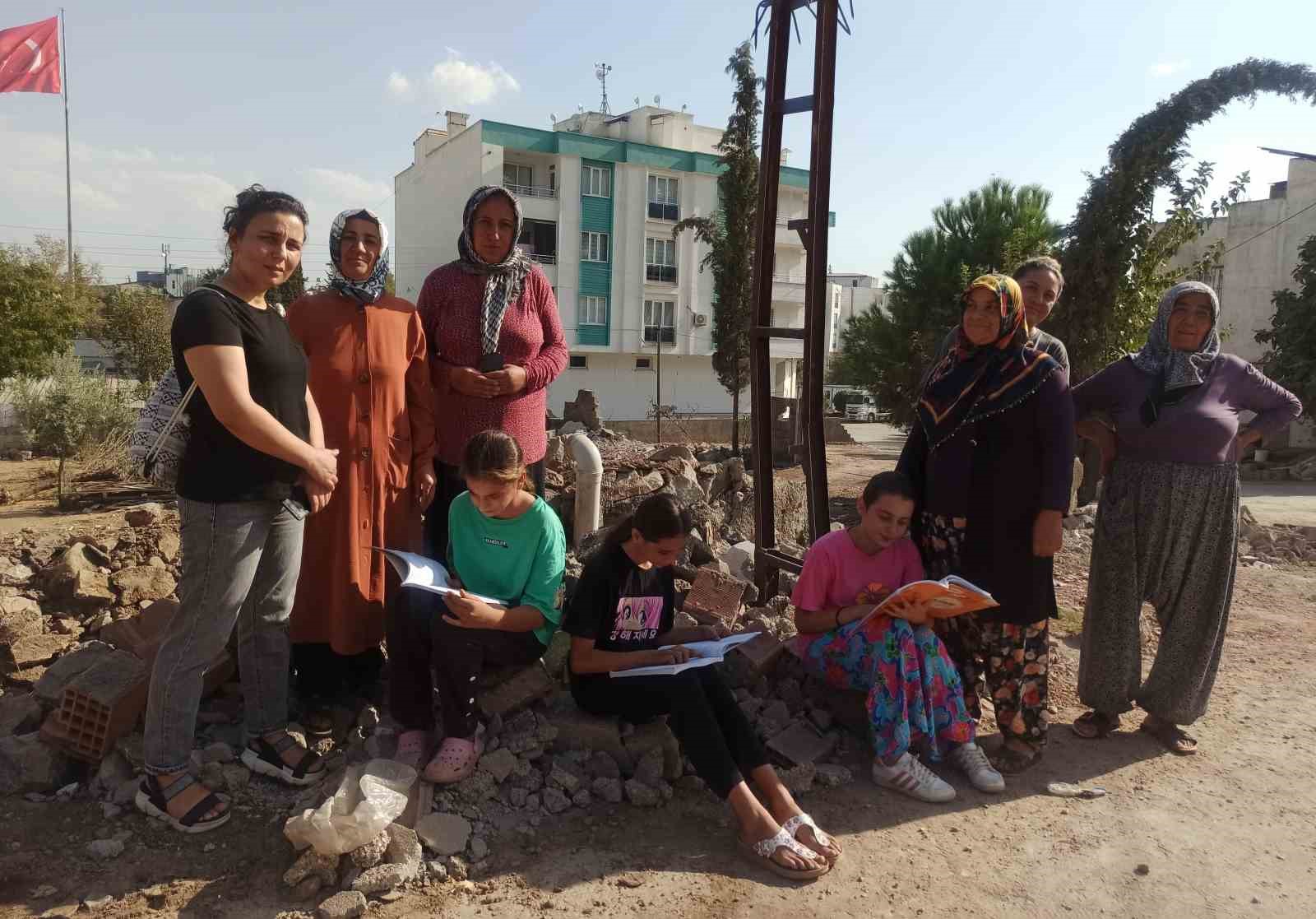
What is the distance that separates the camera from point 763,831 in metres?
2.87

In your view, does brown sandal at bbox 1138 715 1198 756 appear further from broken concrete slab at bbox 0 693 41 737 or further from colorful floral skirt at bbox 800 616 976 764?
broken concrete slab at bbox 0 693 41 737

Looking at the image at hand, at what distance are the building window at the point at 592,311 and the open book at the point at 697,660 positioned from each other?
30.9 m

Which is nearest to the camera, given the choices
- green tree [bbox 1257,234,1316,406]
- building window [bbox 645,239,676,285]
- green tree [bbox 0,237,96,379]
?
green tree [bbox 0,237,96,379]

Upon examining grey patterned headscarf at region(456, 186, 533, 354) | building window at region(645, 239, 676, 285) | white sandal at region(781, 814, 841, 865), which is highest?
building window at region(645, 239, 676, 285)

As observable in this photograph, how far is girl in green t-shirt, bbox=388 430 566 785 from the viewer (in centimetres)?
310

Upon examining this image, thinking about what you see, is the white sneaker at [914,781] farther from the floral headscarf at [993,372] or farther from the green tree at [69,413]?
the green tree at [69,413]

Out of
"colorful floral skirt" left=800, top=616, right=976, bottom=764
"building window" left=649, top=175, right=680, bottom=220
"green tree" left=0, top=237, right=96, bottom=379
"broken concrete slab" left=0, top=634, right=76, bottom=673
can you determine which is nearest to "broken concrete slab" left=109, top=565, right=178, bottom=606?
"broken concrete slab" left=0, top=634, right=76, bottom=673

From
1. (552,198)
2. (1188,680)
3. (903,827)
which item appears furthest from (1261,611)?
(552,198)

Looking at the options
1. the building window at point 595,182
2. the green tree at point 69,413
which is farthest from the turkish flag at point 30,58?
the building window at point 595,182

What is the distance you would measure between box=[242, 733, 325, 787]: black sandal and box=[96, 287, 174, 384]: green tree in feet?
70.6

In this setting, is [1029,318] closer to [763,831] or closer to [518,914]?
[763,831]

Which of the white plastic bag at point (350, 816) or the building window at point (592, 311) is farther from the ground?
the building window at point (592, 311)

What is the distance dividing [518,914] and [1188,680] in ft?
9.61

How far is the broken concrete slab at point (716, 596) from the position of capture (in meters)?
4.37
